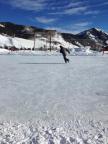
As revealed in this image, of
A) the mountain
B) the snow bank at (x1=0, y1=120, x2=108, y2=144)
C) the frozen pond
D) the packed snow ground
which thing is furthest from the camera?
the mountain

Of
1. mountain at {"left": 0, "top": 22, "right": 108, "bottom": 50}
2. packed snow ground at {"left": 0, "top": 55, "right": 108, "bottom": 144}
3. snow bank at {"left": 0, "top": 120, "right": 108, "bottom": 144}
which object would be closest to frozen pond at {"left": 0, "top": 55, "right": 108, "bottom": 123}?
packed snow ground at {"left": 0, "top": 55, "right": 108, "bottom": 144}

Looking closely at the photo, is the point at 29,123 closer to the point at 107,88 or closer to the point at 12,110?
the point at 12,110

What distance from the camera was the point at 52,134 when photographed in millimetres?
3596

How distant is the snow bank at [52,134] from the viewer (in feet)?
11.1

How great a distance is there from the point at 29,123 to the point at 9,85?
397cm

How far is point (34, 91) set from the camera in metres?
7.03

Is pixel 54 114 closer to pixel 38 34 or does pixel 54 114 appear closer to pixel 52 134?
pixel 52 134

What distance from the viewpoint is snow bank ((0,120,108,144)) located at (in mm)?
3371

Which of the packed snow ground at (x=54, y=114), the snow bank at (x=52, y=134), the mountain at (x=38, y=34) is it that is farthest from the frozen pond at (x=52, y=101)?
the mountain at (x=38, y=34)

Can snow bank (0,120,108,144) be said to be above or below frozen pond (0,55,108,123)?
above

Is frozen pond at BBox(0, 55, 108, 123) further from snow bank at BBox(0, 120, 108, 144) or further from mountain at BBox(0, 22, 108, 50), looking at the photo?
mountain at BBox(0, 22, 108, 50)

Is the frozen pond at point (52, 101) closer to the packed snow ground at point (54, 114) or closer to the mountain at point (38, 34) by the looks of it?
the packed snow ground at point (54, 114)

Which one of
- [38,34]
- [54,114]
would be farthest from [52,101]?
[38,34]

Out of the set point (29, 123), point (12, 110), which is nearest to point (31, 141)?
point (29, 123)
